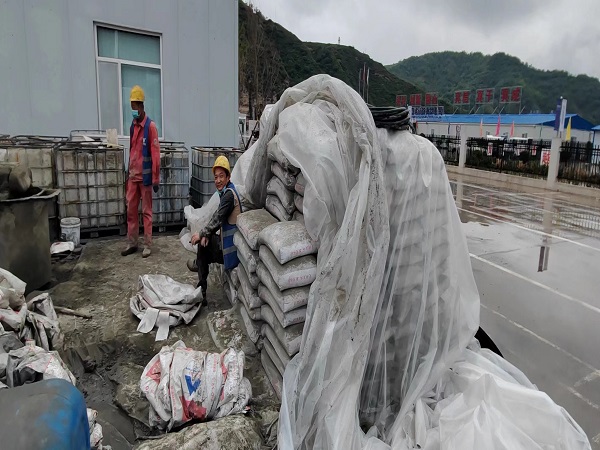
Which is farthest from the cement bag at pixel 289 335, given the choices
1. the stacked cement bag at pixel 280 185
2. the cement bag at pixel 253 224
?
the stacked cement bag at pixel 280 185

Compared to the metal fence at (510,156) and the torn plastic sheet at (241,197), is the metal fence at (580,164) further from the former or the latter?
the torn plastic sheet at (241,197)

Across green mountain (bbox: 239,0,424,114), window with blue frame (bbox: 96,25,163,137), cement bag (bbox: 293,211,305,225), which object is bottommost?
cement bag (bbox: 293,211,305,225)

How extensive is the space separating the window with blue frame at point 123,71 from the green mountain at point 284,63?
A: 78.6 feet

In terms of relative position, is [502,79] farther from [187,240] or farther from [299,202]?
[299,202]

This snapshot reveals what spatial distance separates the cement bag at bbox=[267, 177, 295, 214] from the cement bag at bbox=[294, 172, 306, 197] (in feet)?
0.52

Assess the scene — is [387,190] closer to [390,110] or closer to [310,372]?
[390,110]

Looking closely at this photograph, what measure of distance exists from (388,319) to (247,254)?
1189 millimetres

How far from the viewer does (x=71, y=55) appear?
695cm

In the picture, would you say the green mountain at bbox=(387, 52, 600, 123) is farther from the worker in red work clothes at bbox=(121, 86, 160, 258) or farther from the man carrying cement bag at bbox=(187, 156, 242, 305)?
the man carrying cement bag at bbox=(187, 156, 242, 305)

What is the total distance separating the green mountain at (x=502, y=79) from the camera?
6244 centimetres

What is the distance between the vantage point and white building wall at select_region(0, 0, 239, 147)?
262 inches

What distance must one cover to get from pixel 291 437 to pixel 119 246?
4180 millimetres

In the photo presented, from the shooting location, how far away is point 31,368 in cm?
223

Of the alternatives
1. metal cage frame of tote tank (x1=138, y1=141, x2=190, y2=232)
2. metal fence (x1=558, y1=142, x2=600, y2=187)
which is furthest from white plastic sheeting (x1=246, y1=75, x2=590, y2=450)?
metal fence (x1=558, y1=142, x2=600, y2=187)
